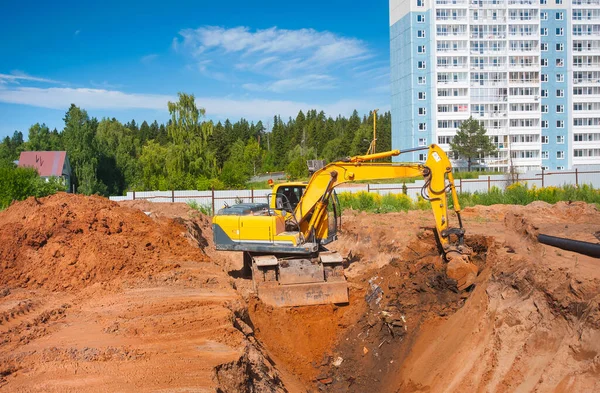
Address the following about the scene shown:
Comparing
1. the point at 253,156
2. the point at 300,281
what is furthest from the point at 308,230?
the point at 253,156

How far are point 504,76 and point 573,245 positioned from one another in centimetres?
5840

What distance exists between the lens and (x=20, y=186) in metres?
30.6

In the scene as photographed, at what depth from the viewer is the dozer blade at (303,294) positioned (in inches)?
454

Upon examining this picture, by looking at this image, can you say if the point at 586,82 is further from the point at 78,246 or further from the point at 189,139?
the point at 78,246

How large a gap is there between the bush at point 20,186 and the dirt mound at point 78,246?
55.6 ft

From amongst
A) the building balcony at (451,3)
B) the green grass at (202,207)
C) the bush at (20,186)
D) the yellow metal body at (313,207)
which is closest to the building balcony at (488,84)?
the building balcony at (451,3)

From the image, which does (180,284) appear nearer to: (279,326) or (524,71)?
(279,326)

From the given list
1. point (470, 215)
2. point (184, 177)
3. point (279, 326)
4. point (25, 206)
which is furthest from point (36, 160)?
point (279, 326)

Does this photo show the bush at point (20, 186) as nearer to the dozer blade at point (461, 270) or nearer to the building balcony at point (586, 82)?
the dozer blade at point (461, 270)

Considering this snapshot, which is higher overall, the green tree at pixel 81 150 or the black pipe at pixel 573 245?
the green tree at pixel 81 150

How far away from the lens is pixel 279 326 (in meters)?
10.9

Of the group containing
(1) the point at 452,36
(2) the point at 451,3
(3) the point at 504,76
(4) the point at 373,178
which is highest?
(2) the point at 451,3

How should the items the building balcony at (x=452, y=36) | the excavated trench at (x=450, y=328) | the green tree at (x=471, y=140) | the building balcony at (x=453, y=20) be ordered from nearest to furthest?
1. the excavated trench at (x=450, y=328)
2. the green tree at (x=471, y=140)
3. the building balcony at (x=453, y=20)
4. the building balcony at (x=452, y=36)

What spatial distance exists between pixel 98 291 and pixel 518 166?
197 ft
